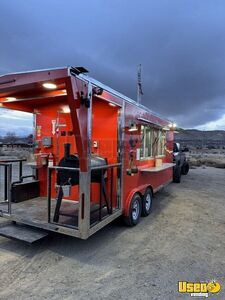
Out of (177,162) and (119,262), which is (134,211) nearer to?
(119,262)

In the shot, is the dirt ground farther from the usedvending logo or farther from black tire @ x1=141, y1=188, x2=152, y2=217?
black tire @ x1=141, y1=188, x2=152, y2=217

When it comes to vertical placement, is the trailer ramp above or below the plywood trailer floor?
below

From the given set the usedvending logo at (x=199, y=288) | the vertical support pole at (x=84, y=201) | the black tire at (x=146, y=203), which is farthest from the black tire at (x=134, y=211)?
the usedvending logo at (x=199, y=288)

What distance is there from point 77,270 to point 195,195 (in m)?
6.13

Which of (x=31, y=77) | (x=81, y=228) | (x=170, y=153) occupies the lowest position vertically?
(x=81, y=228)

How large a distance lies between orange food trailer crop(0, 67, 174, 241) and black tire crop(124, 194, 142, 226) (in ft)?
0.07

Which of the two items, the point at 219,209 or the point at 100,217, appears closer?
the point at 100,217

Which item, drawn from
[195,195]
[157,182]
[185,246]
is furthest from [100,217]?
[195,195]

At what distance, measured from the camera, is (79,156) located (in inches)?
133

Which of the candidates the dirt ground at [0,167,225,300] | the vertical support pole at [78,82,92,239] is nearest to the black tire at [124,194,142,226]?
the dirt ground at [0,167,225,300]

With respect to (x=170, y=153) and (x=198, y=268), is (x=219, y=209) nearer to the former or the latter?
(x=170, y=153)

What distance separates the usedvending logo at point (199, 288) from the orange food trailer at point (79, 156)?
54.7 inches

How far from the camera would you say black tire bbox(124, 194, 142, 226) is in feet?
15.7

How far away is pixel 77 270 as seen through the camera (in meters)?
3.19
